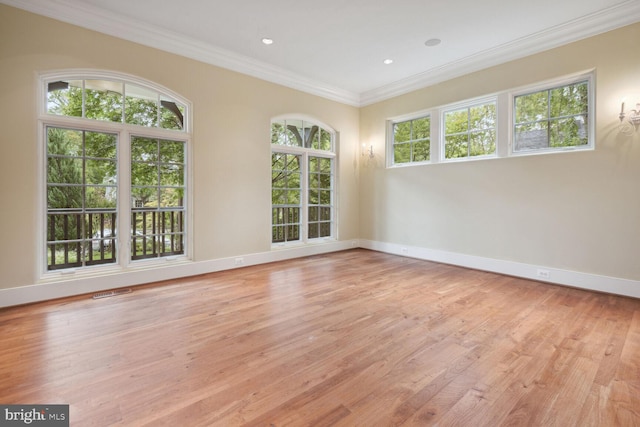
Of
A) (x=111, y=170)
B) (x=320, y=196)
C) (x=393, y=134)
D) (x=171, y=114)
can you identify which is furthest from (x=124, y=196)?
(x=393, y=134)

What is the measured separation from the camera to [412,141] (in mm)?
5668

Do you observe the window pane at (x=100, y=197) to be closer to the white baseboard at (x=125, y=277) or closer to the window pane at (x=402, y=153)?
the white baseboard at (x=125, y=277)

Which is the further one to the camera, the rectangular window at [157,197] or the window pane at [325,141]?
the window pane at [325,141]

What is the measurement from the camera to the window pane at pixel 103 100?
356 cm

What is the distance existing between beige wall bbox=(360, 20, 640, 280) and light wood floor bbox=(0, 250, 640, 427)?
0.70 metres

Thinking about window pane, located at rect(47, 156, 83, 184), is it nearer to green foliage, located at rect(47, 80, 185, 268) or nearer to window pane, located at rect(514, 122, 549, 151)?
green foliage, located at rect(47, 80, 185, 268)

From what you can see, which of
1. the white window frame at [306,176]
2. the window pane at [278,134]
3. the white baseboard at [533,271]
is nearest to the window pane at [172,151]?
the white window frame at [306,176]

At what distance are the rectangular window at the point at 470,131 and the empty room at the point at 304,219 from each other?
1.5 inches

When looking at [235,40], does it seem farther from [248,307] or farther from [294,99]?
[248,307]

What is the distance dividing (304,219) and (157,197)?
8.63 ft

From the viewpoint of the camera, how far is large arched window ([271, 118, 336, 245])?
5.41 m

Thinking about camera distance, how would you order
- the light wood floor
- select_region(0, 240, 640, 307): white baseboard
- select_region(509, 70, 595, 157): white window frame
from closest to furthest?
the light wood floor → select_region(0, 240, 640, 307): white baseboard → select_region(509, 70, 595, 157): white window frame

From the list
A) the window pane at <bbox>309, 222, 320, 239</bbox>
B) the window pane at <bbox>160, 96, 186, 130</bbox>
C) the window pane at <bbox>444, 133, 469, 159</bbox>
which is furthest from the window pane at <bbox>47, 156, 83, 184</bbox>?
the window pane at <bbox>444, 133, 469, 159</bbox>

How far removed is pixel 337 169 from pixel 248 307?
3.91 m
